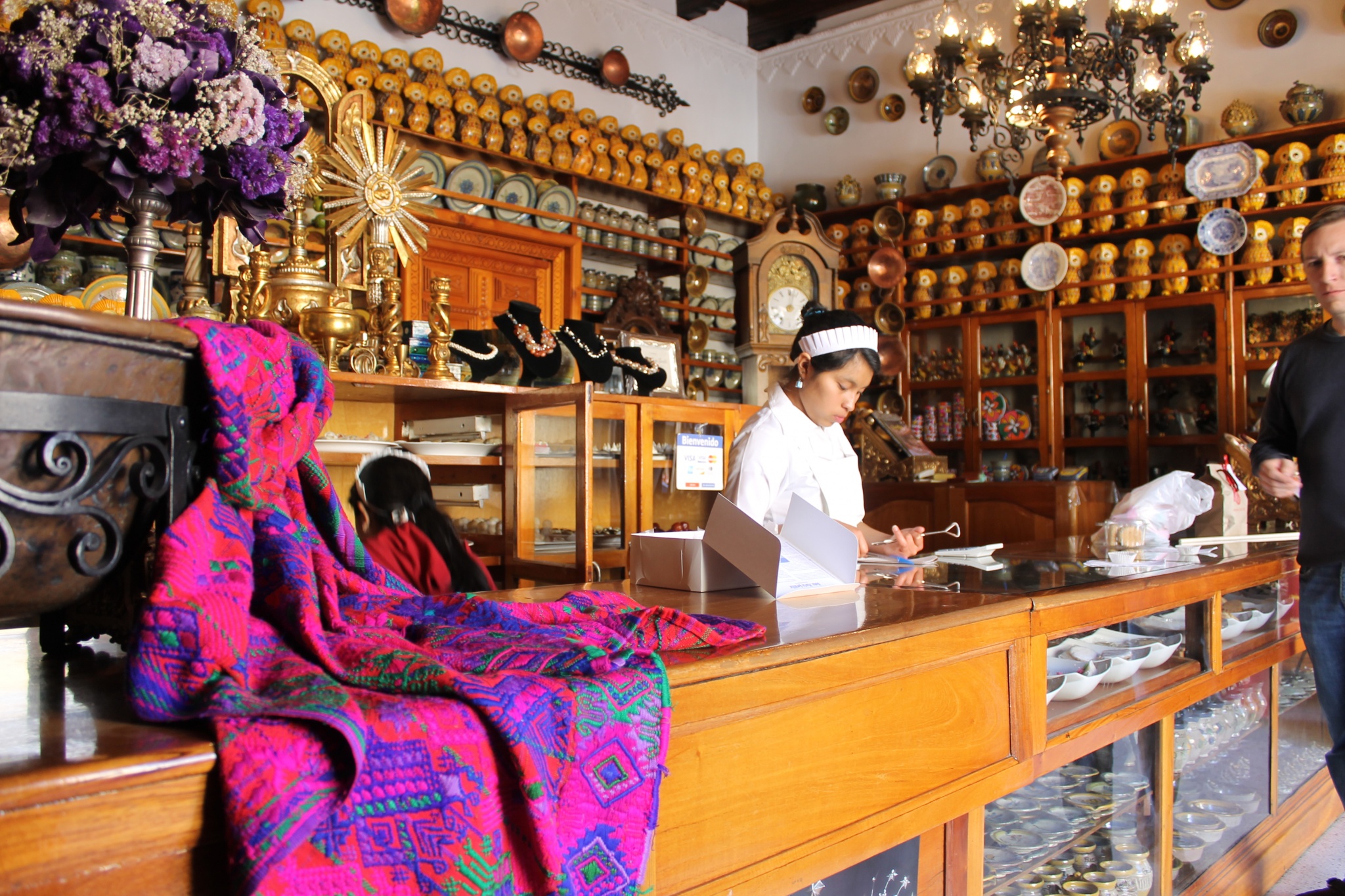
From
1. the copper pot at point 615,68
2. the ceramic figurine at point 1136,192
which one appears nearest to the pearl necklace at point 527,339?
the copper pot at point 615,68

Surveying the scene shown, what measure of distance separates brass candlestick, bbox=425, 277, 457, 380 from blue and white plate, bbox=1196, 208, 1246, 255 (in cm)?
508

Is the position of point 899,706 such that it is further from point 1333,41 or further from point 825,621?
point 1333,41

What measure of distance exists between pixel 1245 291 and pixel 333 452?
555 centimetres

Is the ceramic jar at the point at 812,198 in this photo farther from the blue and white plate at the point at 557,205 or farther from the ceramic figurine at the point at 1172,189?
the ceramic figurine at the point at 1172,189

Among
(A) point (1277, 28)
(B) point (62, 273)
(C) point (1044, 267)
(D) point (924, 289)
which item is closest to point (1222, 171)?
(A) point (1277, 28)

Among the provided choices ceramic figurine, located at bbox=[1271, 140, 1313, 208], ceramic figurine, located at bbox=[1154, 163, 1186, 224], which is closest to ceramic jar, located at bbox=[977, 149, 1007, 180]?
ceramic figurine, located at bbox=[1154, 163, 1186, 224]

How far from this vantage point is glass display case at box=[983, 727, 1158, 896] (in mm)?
1706

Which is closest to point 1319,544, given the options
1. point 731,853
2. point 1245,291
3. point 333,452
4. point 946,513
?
point 731,853

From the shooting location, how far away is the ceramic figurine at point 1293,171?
213 inches

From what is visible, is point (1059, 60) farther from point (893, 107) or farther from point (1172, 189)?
point (893, 107)

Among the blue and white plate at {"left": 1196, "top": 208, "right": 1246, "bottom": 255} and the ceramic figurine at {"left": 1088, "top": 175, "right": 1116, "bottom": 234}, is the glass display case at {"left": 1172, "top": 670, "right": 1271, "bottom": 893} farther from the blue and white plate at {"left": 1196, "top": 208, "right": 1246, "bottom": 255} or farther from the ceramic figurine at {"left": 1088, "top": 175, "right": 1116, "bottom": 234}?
the ceramic figurine at {"left": 1088, "top": 175, "right": 1116, "bottom": 234}

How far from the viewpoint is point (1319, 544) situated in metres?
2.18

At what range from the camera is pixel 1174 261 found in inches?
230

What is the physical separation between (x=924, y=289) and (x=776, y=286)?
1.11 metres
